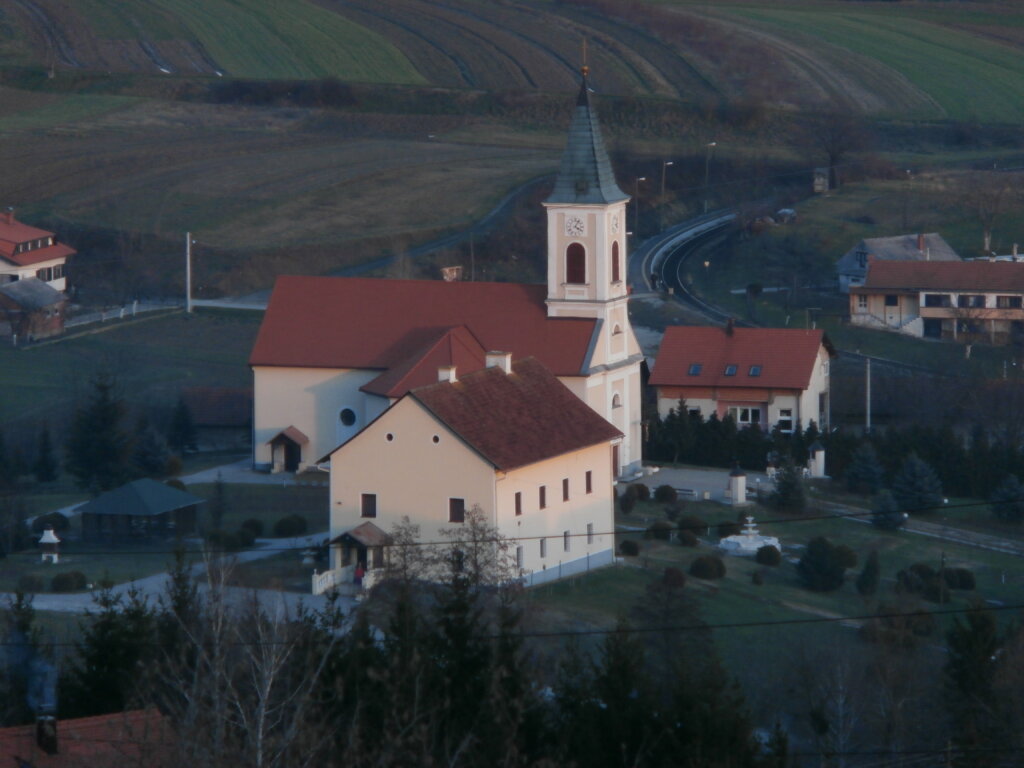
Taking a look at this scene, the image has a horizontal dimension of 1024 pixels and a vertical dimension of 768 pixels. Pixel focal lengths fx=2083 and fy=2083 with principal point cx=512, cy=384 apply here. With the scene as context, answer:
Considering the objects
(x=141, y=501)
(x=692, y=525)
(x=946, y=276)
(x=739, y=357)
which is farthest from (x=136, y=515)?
(x=946, y=276)

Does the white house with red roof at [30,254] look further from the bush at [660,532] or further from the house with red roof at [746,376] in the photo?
the bush at [660,532]

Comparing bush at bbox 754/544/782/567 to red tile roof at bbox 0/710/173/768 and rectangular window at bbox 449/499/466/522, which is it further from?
red tile roof at bbox 0/710/173/768

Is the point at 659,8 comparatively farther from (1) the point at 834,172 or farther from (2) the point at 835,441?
(2) the point at 835,441

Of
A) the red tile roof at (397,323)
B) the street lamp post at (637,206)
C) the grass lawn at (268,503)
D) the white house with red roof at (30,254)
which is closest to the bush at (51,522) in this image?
the grass lawn at (268,503)

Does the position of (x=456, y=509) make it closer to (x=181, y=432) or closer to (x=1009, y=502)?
(x=1009, y=502)

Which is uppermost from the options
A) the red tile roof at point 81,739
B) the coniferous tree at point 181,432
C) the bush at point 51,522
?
the coniferous tree at point 181,432

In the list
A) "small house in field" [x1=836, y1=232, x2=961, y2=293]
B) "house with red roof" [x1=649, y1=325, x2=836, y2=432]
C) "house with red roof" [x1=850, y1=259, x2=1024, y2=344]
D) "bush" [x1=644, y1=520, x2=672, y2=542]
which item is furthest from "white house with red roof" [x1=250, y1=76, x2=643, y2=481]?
"small house in field" [x1=836, y1=232, x2=961, y2=293]

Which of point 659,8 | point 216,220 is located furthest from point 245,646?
point 659,8
